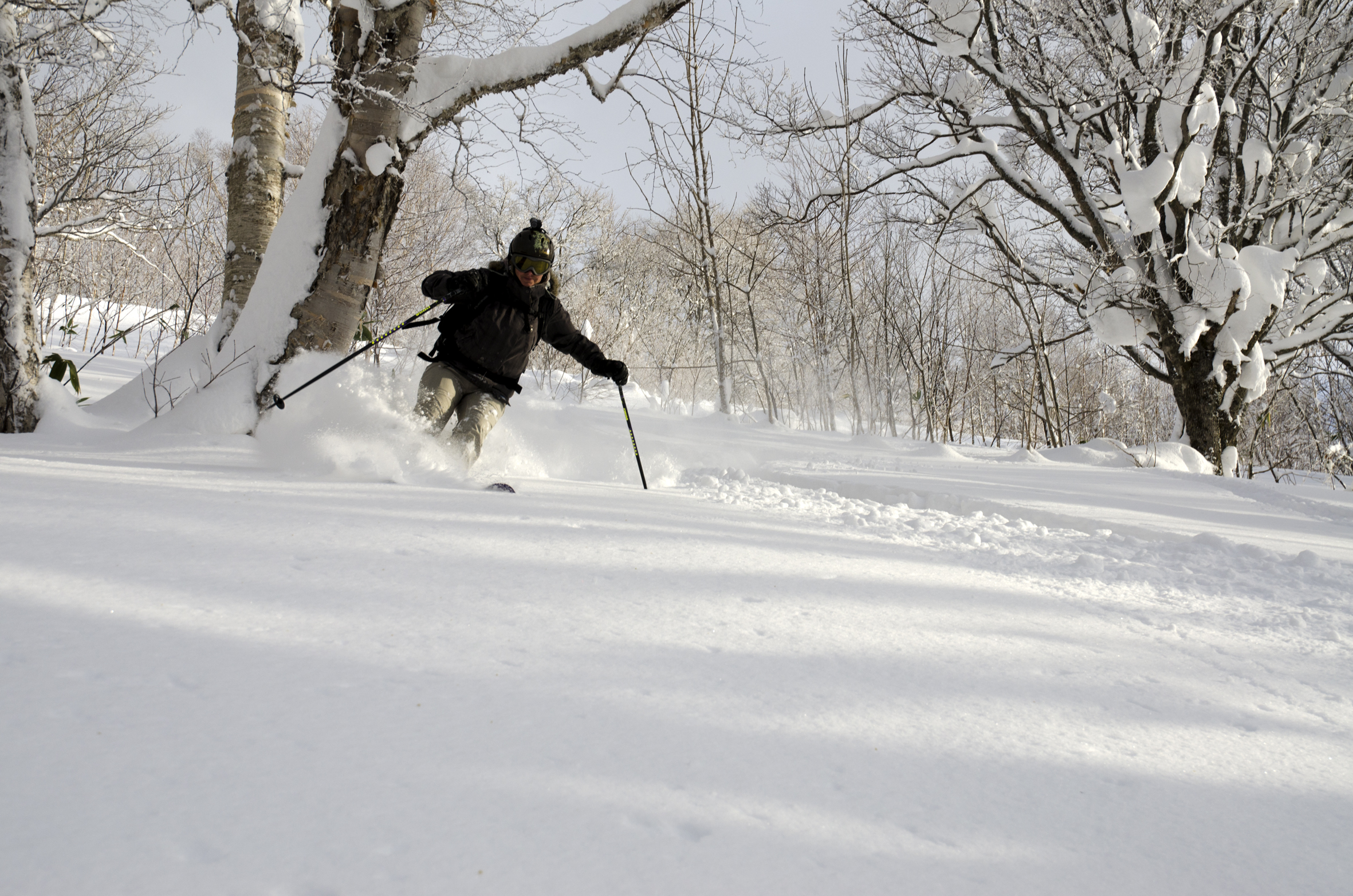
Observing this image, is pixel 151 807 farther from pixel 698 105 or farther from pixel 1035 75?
pixel 698 105

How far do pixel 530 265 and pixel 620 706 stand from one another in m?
3.73

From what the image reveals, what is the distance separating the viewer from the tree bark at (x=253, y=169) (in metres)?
5.28

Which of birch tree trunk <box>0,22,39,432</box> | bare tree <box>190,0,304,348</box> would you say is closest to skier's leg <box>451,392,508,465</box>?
bare tree <box>190,0,304,348</box>

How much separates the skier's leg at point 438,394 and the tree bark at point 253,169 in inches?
83.9

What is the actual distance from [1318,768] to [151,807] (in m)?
1.90

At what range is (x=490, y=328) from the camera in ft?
14.6

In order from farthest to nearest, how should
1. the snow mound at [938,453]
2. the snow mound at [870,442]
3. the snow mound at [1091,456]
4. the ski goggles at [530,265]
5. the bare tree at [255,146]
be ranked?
the snow mound at [870,442] < the snow mound at [1091,456] < the snow mound at [938,453] < the bare tree at [255,146] < the ski goggles at [530,265]

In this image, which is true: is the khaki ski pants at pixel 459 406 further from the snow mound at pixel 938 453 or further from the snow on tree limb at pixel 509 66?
the snow mound at pixel 938 453

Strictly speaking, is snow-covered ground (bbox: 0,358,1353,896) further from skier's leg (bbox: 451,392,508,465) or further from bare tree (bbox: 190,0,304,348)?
bare tree (bbox: 190,0,304,348)

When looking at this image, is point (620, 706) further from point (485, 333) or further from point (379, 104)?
point (379, 104)

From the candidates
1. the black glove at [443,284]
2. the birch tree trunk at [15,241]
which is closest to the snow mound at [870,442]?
the black glove at [443,284]

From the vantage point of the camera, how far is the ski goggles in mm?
4391

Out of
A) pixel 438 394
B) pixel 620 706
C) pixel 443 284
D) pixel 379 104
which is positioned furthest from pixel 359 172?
pixel 620 706

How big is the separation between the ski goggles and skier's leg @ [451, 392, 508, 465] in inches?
34.2
